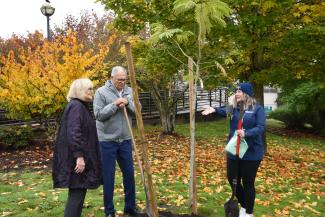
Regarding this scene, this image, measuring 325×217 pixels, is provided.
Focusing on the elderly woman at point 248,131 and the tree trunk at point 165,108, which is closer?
the elderly woman at point 248,131

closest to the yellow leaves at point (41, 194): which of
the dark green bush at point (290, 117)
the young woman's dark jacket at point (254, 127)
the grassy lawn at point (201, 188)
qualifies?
the grassy lawn at point (201, 188)

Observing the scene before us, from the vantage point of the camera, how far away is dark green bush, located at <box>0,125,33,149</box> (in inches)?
462

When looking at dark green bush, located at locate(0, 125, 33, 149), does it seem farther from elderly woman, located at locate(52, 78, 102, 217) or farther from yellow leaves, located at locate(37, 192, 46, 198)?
elderly woman, located at locate(52, 78, 102, 217)

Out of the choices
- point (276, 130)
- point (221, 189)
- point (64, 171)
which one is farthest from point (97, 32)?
point (64, 171)

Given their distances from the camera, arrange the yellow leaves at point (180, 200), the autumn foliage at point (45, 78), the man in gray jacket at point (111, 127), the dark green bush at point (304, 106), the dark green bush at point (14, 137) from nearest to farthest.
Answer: the man in gray jacket at point (111, 127) < the yellow leaves at point (180, 200) < the autumn foliage at point (45, 78) < the dark green bush at point (14, 137) < the dark green bush at point (304, 106)

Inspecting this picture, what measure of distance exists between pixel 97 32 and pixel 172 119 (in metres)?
13.7

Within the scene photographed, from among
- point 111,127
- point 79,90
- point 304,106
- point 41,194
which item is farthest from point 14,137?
point 304,106

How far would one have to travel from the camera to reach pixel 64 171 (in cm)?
435

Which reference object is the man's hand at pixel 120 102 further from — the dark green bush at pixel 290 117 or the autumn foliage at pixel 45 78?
the dark green bush at pixel 290 117

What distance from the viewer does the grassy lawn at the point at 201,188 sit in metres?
6.02

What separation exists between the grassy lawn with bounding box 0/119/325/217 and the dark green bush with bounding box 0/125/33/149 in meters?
3.05

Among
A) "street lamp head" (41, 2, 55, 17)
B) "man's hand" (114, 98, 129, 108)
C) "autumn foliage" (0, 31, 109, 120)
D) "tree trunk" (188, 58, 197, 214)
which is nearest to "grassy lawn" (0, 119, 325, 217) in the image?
"tree trunk" (188, 58, 197, 214)

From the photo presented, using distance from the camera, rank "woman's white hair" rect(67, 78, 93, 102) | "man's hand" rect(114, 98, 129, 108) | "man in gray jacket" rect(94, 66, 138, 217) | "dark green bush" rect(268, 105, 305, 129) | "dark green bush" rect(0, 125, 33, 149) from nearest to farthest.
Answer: "woman's white hair" rect(67, 78, 93, 102) → "man's hand" rect(114, 98, 129, 108) → "man in gray jacket" rect(94, 66, 138, 217) → "dark green bush" rect(0, 125, 33, 149) → "dark green bush" rect(268, 105, 305, 129)

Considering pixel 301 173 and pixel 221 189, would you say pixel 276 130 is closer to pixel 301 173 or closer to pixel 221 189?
pixel 301 173
